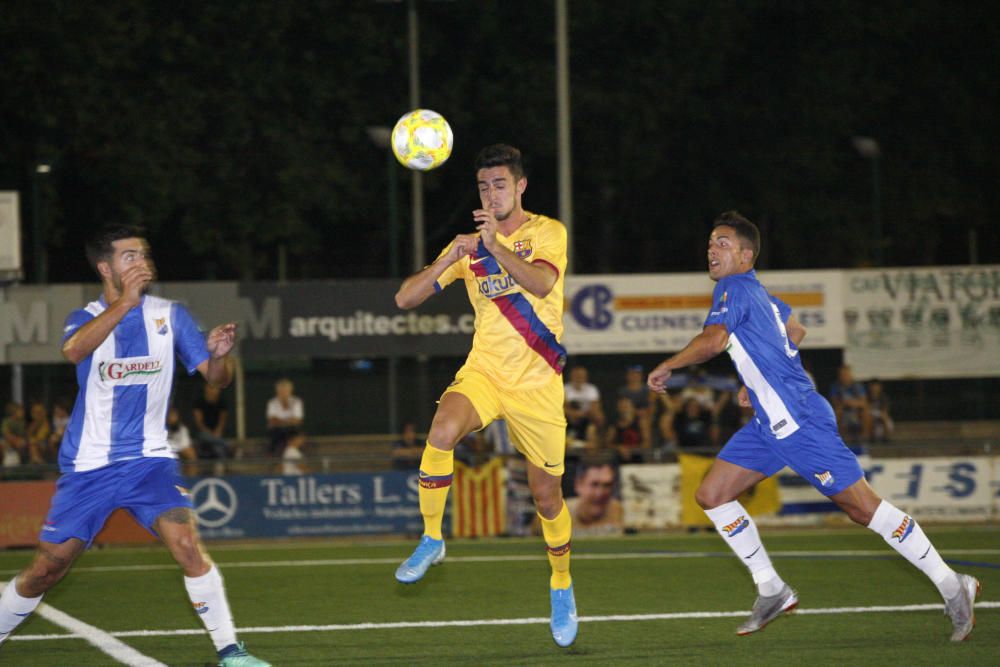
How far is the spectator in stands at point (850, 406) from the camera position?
17969 mm

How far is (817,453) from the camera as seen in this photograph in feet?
25.7

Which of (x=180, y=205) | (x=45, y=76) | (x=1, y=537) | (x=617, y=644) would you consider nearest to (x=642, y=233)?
(x=180, y=205)

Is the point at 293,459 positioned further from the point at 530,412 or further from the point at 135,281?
the point at 135,281

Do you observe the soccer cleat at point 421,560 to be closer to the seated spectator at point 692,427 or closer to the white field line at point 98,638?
the white field line at point 98,638

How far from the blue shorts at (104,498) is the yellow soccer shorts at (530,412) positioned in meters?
1.78

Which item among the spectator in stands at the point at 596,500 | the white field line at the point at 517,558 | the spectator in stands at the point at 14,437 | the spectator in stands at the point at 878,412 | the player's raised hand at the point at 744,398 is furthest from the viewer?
the spectator in stands at the point at 878,412

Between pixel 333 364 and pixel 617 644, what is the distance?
2835 centimetres

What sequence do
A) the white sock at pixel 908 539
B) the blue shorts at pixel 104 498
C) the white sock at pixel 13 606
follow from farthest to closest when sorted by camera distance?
the white sock at pixel 908 539, the white sock at pixel 13 606, the blue shorts at pixel 104 498

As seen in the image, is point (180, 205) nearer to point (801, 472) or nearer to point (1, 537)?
point (1, 537)

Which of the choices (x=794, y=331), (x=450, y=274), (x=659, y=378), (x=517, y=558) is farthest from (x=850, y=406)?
(x=450, y=274)

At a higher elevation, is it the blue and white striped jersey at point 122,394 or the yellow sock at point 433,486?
the blue and white striped jersey at point 122,394

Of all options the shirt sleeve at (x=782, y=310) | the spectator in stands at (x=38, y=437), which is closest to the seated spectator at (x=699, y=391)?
the spectator in stands at (x=38, y=437)

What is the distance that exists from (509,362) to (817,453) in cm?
190

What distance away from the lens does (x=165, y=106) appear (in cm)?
3045
